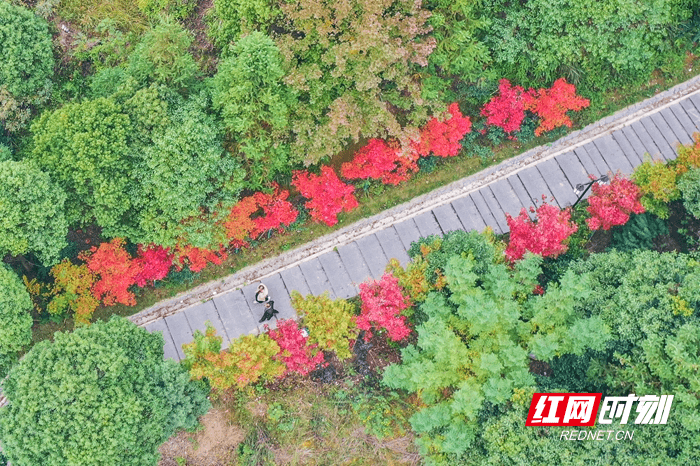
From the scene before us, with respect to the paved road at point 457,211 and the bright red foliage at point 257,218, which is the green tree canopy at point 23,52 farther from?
the paved road at point 457,211

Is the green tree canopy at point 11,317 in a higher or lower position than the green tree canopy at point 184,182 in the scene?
lower

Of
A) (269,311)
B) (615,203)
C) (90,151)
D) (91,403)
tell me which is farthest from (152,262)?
(615,203)

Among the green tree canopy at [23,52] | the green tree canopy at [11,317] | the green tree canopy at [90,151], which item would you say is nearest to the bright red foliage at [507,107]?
the green tree canopy at [90,151]

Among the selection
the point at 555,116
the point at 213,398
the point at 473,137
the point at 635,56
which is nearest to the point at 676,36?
the point at 635,56

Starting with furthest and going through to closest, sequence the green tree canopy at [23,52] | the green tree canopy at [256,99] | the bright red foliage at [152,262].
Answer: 1. the bright red foliage at [152,262]
2. the green tree canopy at [23,52]
3. the green tree canopy at [256,99]

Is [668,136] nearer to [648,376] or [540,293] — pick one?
[540,293]

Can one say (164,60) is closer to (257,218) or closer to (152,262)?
(257,218)
